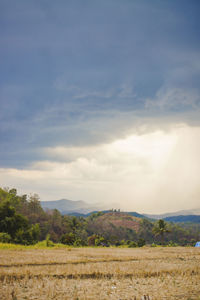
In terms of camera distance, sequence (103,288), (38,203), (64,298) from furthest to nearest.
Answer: (38,203)
(103,288)
(64,298)

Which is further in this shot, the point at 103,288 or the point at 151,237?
the point at 151,237

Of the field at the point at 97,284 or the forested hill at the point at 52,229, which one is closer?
the field at the point at 97,284

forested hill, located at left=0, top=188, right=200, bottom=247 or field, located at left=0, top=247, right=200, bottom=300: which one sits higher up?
field, located at left=0, top=247, right=200, bottom=300

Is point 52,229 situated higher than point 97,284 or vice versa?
point 97,284

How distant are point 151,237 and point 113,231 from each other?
23.5 metres

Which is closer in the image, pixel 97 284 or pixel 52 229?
pixel 97 284

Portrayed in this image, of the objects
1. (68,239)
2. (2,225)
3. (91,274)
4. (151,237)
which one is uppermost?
(91,274)

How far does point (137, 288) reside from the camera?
Answer: 719cm

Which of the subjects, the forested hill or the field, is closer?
the field

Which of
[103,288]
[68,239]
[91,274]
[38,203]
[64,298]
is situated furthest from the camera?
[38,203]

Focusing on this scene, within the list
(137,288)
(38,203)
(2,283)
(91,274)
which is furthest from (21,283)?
(38,203)

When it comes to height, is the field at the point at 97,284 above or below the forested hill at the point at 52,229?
above

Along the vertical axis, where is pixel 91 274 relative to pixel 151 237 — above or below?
above

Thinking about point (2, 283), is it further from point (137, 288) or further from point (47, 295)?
point (137, 288)
